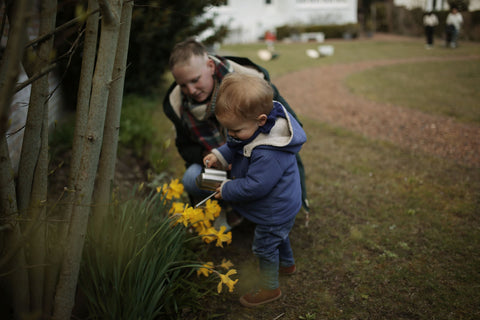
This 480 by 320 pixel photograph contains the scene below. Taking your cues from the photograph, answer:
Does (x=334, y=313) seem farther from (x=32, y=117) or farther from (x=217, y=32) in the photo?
(x=217, y=32)

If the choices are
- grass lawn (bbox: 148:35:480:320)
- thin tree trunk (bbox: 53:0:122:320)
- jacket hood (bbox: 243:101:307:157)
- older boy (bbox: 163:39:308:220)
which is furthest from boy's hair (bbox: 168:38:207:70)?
grass lawn (bbox: 148:35:480:320)

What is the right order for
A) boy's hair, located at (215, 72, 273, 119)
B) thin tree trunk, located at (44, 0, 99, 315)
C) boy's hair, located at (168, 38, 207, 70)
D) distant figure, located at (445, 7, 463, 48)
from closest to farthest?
thin tree trunk, located at (44, 0, 99, 315)
boy's hair, located at (215, 72, 273, 119)
boy's hair, located at (168, 38, 207, 70)
distant figure, located at (445, 7, 463, 48)

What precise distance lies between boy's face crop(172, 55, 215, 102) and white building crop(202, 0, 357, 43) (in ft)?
83.6

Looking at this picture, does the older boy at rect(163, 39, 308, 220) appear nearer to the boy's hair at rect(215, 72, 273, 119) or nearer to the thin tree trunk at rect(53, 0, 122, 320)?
the boy's hair at rect(215, 72, 273, 119)

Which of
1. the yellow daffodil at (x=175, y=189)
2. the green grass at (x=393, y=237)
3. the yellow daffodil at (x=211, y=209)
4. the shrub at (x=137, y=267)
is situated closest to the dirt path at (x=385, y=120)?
the green grass at (x=393, y=237)

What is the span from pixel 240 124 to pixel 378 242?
1.59 m

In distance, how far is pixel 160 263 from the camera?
1994mm

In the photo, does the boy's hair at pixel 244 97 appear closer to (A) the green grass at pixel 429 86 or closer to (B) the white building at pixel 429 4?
(A) the green grass at pixel 429 86

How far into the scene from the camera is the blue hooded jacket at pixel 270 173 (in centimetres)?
203

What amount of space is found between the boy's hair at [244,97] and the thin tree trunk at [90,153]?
659 millimetres

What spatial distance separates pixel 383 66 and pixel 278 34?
1522 centimetres

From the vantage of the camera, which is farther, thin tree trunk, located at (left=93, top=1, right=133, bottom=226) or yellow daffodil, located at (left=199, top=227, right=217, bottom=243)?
yellow daffodil, located at (left=199, top=227, right=217, bottom=243)

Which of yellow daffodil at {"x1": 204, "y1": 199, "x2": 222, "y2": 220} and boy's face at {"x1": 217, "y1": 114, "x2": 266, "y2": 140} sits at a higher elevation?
boy's face at {"x1": 217, "y1": 114, "x2": 266, "y2": 140}

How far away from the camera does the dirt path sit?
16.0ft
